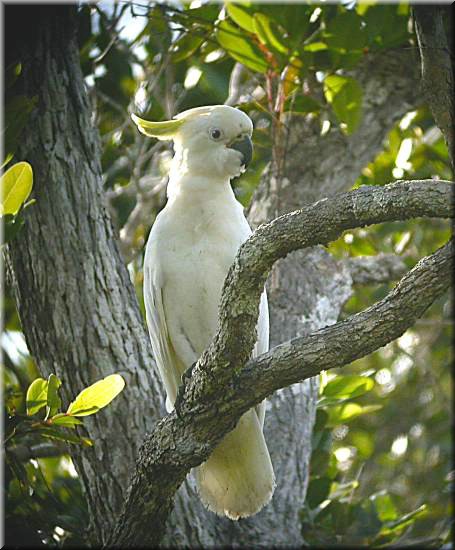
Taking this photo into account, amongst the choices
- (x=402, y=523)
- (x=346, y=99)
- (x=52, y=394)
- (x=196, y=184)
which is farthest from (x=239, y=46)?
(x=402, y=523)

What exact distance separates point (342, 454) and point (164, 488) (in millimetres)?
1834

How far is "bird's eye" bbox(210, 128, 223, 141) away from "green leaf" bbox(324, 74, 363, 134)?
57cm

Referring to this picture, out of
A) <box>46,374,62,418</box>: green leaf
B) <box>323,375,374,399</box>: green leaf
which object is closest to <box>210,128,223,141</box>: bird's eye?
<box>46,374,62,418</box>: green leaf

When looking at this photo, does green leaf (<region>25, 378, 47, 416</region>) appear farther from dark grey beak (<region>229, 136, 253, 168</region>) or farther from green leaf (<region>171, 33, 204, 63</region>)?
green leaf (<region>171, 33, 204, 63</region>)

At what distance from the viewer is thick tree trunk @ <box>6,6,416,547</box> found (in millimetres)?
2441

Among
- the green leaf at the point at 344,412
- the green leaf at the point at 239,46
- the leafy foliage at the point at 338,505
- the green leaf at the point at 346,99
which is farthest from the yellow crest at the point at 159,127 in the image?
the green leaf at the point at 344,412

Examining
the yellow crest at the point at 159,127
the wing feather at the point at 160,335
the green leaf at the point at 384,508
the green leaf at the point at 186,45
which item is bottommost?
the green leaf at the point at 384,508

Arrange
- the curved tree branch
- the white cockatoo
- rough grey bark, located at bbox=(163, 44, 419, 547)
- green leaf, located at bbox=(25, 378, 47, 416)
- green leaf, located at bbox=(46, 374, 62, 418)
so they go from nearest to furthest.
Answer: the curved tree branch
green leaf, located at bbox=(46, 374, 62, 418)
green leaf, located at bbox=(25, 378, 47, 416)
the white cockatoo
rough grey bark, located at bbox=(163, 44, 419, 547)

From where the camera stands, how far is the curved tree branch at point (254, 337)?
162cm

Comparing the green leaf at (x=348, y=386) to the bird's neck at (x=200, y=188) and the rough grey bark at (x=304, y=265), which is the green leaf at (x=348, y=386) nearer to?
the rough grey bark at (x=304, y=265)

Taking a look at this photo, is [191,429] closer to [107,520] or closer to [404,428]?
[107,520]

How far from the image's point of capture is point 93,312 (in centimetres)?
246

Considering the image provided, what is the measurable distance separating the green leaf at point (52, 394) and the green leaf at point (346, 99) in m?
1.40

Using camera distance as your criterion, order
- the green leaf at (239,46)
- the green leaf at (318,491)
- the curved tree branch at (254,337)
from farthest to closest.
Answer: the green leaf at (318,491) → the green leaf at (239,46) → the curved tree branch at (254,337)
